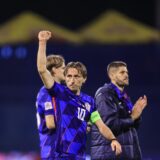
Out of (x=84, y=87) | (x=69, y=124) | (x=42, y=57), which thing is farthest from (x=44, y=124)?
(x=84, y=87)

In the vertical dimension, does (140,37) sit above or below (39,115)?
above

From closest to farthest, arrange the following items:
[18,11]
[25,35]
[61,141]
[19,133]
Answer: [61,141] < [19,133] < [25,35] < [18,11]

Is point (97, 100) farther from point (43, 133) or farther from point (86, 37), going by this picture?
point (86, 37)

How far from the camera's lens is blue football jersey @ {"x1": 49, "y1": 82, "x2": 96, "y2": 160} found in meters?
7.12

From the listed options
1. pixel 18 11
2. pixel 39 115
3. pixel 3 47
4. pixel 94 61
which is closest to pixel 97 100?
pixel 39 115

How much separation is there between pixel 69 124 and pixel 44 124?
444mm

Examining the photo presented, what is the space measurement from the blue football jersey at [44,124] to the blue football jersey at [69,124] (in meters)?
0.11

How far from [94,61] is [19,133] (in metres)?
2.04

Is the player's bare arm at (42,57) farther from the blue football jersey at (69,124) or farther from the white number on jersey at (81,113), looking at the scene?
the white number on jersey at (81,113)

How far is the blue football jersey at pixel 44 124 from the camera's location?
23.8ft

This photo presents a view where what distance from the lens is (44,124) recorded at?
7.50 metres

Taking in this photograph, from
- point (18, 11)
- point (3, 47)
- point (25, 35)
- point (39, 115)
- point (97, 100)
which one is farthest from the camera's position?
point (18, 11)

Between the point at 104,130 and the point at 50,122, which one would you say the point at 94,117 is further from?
the point at 50,122

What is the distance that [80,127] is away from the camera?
23.7 ft
